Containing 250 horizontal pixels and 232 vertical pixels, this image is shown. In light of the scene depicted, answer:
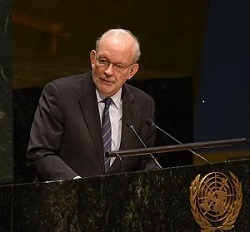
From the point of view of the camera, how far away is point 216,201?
3.45m

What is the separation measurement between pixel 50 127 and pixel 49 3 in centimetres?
176

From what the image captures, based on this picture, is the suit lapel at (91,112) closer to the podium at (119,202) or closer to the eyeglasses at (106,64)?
the eyeglasses at (106,64)

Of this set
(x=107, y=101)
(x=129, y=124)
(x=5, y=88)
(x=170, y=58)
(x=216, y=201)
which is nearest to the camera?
(x=5, y=88)

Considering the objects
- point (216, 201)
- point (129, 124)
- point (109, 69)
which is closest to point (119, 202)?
point (216, 201)

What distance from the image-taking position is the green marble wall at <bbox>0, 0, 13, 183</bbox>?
3.14 m

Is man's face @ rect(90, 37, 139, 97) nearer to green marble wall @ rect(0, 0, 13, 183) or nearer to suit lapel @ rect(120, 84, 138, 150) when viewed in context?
suit lapel @ rect(120, 84, 138, 150)

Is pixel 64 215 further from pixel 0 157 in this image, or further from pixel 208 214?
pixel 208 214

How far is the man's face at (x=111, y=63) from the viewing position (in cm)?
386

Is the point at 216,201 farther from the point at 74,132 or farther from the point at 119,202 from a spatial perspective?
the point at 74,132

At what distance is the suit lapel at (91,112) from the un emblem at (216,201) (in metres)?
0.57

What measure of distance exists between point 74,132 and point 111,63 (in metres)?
0.32

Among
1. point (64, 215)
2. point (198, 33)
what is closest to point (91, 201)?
point (64, 215)

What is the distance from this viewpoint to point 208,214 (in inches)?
136

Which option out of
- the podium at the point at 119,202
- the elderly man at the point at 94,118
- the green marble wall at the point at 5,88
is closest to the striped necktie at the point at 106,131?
the elderly man at the point at 94,118
